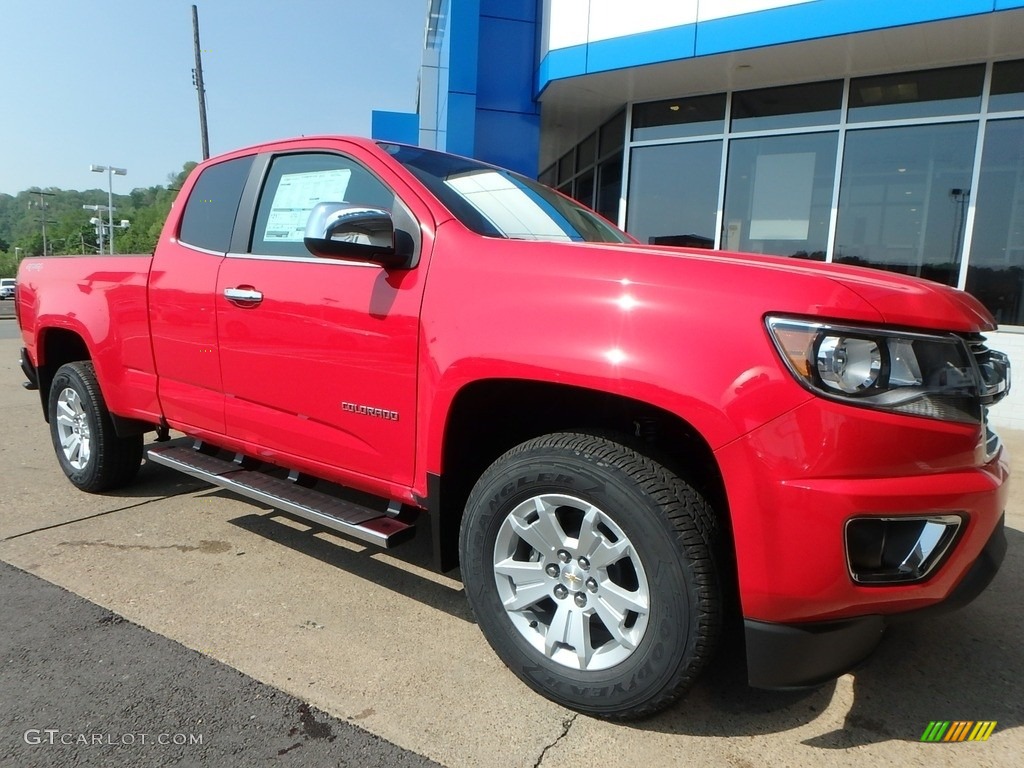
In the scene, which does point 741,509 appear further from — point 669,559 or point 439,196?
point 439,196

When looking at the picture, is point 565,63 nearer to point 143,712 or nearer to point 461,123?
point 461,123

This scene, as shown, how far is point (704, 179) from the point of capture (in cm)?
937

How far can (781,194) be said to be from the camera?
8.73 meters

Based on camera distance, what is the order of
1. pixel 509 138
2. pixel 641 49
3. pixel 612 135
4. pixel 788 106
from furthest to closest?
pixel 612 135 → pixel 509 138 → pixel 788 106 → pixel 641 49

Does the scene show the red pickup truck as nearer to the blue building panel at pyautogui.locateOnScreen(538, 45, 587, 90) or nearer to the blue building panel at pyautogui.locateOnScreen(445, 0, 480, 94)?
the blue building panel at pyautogui.locateOnScreen(538, 45, 587, 90)

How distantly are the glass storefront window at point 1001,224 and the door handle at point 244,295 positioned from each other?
7.53 meters

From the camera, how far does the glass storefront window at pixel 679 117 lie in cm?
916

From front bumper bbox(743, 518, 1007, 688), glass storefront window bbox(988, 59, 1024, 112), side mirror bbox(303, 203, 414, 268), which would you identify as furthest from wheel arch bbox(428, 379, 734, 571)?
glass storefront window bbox(988, 59, 1024, 112)

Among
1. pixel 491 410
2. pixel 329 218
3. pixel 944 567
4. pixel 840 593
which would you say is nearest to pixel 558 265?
pixel 491 410

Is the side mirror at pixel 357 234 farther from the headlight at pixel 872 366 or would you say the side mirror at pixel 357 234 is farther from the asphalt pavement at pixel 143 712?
the asphalt pavement at pixel 143 712

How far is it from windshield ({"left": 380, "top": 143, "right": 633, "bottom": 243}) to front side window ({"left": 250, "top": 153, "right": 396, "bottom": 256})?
18 cm

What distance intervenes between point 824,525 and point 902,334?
0.53 metres

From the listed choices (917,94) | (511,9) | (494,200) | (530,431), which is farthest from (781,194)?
(530,431)

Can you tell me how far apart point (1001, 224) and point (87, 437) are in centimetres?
852
